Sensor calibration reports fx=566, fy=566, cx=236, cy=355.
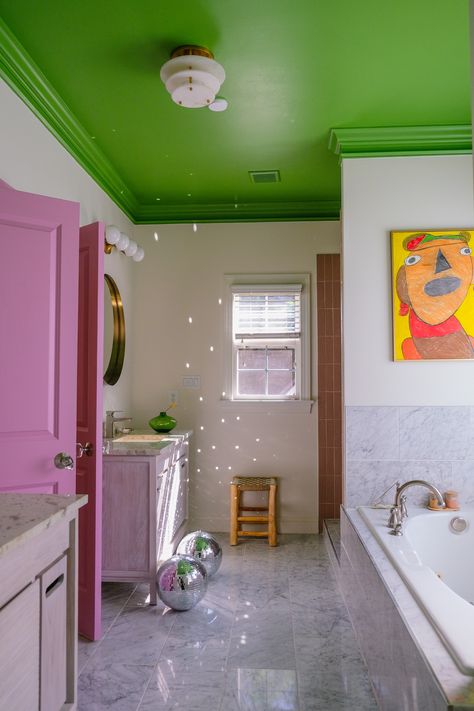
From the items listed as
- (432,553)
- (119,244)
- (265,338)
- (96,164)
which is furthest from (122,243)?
(432,553)

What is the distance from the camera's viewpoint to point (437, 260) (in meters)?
3.19

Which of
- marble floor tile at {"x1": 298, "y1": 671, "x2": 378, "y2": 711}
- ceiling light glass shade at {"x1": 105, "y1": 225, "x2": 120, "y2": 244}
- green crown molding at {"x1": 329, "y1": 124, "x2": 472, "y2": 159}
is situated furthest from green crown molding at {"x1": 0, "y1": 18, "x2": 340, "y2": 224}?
marble floor tile at {"x1": 298, "y1": 671, "x2": 378, "y2": 711}

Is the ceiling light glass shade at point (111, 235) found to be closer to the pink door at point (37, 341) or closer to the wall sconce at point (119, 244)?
the wall sconce at point (119, 244)

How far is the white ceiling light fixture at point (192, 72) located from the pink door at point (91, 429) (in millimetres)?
711

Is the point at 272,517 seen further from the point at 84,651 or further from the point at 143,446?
the point at 84,651

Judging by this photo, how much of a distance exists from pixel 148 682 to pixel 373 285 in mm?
2285

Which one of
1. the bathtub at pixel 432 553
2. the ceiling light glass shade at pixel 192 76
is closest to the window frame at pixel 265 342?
the bathtub at pixel 432 553

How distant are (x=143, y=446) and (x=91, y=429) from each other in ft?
2.26

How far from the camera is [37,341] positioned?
2.29 meters

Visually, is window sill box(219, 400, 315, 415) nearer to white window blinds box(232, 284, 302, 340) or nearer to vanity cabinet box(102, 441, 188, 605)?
white window blinds box(232, 284, 302, 340)

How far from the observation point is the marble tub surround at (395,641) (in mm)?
1428

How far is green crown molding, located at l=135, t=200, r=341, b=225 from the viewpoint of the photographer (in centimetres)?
448

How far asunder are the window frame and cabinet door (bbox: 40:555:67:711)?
295 centimetres

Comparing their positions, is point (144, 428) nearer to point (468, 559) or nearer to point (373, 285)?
point (373, 285)
